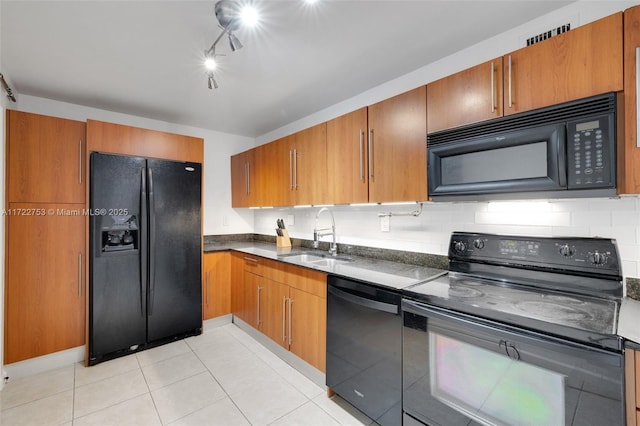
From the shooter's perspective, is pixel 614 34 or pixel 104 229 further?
pixel 104 229

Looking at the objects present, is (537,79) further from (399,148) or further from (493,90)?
(399,148)

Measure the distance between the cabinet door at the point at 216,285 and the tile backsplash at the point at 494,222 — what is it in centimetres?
125

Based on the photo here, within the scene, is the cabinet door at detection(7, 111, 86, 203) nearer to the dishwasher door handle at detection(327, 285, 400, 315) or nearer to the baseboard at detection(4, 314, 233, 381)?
the baseboard at detection(4, 314, 233, 381)

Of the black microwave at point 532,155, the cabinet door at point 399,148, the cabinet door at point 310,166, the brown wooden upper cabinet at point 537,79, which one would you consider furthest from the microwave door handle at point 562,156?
the cabinet door at point 310,166

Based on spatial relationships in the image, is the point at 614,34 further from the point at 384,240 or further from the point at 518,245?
the point at 384,240

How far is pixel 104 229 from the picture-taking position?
250 centimetres

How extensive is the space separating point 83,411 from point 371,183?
2511 millimetres

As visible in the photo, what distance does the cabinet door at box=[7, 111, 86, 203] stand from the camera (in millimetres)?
2264

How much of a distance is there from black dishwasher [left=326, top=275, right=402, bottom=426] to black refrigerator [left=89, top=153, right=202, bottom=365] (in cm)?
175

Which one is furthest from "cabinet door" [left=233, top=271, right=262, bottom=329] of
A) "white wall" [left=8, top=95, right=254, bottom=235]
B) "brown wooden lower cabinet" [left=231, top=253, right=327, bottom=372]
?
"white wall" [left=8, top=95, right=254, bottom=235]

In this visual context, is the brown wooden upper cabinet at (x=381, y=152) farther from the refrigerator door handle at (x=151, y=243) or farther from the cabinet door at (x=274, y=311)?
the refrigerator door handle at (x=151, y=243)

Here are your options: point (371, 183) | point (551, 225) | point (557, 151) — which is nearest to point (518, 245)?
point (551, 225)

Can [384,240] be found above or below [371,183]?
below

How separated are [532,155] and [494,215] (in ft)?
1.69
